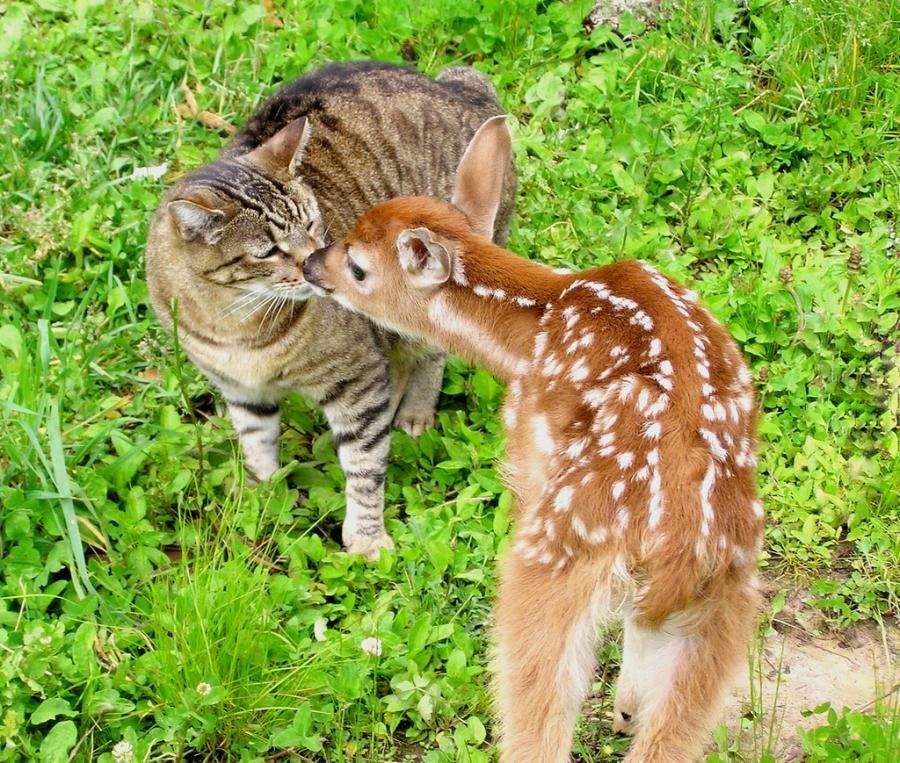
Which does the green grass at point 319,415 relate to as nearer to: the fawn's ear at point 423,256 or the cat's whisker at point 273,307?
the cat's whisker at point 273,307

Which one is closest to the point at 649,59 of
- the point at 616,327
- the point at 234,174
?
the point at 234,174

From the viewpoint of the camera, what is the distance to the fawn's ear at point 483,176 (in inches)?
186

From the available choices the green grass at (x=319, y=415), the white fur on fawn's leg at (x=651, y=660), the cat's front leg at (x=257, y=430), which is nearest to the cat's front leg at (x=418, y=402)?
the green grass at (x=319, y=415)

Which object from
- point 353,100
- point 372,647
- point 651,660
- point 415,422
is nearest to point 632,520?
point 651,660

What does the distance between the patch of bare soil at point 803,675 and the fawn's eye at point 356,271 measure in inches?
71.7

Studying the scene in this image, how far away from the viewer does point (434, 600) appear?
15.0 feet

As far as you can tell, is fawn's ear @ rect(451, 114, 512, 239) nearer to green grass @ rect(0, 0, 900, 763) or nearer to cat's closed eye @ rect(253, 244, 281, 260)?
cat's closed eye @ rect(253, 244, 281, 260)

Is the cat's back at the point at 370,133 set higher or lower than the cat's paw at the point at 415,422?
higher

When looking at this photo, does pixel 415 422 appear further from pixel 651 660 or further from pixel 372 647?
pixel 651 660

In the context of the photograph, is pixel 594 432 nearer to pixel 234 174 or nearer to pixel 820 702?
pixel 820 702

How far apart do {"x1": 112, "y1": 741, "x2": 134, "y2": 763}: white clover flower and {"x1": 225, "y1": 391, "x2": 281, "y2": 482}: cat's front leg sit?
1439mm

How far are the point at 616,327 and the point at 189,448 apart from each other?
1.92 metres

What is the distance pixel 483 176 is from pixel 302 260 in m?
0.73

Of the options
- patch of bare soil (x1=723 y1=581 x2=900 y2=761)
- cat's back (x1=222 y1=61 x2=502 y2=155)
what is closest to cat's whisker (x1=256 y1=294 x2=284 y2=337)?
cat's back (x1=222 y1=61 x2=502 y2=155)
